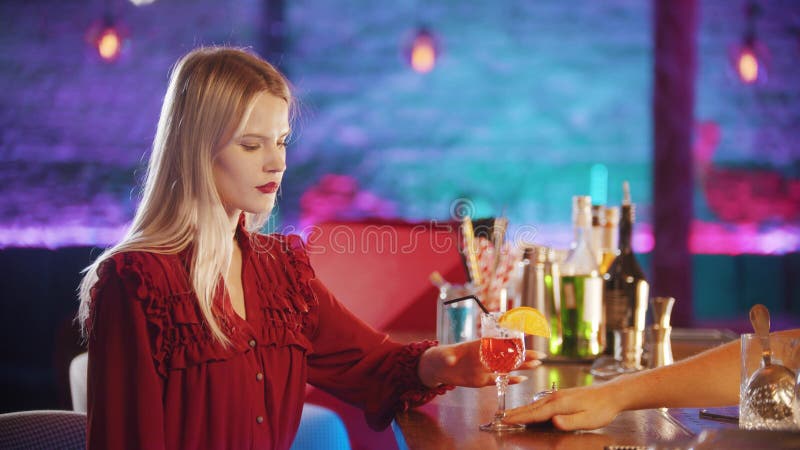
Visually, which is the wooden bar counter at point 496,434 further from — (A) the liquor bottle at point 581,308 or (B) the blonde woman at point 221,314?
(A) the liquor bottle at point 581,308

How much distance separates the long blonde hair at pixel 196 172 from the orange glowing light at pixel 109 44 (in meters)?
3.62

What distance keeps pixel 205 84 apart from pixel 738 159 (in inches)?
185

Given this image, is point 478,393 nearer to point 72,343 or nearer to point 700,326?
point 72,343

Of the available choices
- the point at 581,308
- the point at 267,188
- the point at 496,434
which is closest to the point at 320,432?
the point at 581,308

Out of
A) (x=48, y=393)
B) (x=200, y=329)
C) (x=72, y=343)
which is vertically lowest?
(x=48, y=393)

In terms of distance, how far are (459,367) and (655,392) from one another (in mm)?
331

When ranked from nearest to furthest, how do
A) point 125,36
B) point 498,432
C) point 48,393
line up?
point 498,432
point 48,393
point 125,36

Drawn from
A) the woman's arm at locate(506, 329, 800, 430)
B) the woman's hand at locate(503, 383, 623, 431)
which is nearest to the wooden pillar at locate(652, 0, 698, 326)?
the woman's arm at locate(506, 329, 800, 430)

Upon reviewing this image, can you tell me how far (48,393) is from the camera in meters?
4.76

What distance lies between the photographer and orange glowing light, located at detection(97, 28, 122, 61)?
4.97 m

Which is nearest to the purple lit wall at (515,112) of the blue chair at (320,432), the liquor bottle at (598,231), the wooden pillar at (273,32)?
the wooden pillar at (273,32)

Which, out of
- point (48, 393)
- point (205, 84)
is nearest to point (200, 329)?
point (205, 84)

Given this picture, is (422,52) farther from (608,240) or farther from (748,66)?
(608,240)

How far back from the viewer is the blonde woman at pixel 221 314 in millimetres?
1400
